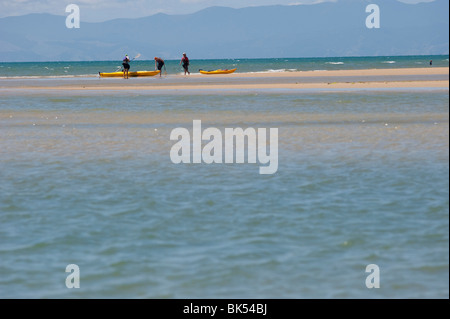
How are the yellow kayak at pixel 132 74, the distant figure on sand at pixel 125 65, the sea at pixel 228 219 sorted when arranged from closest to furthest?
the sea at pixel 228 219, the distant figure on sand at pixel 125 65, the yellow kayak at pixel 132 74

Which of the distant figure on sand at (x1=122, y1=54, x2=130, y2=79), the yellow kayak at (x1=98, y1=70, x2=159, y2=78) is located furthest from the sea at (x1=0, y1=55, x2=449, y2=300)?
the yellow kayak at (x1=98, y1=70, x2=159, y2=78)

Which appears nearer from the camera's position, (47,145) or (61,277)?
(61,277)

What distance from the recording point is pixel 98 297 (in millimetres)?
7363

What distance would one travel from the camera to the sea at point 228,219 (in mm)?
7625

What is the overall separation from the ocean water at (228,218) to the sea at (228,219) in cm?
3

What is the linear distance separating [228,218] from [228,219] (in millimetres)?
55

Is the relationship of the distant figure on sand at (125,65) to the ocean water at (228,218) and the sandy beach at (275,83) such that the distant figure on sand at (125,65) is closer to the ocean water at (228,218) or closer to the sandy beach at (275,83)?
the sandy beach at (275,83)

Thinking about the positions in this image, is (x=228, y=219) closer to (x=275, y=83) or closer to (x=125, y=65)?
(x=275, y=83)

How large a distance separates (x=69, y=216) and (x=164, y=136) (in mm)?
9988

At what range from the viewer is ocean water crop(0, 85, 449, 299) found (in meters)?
7.66

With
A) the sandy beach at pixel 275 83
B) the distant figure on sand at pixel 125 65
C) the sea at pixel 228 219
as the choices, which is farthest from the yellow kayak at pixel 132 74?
the sea at pixel 228 219

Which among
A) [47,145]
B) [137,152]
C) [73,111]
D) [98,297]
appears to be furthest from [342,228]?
[73,111]

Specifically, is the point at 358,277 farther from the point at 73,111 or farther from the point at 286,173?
the point at 73,111

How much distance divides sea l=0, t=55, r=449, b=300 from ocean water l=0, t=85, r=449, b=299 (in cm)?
3
